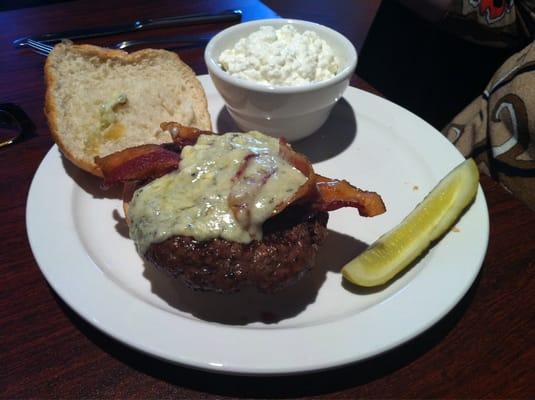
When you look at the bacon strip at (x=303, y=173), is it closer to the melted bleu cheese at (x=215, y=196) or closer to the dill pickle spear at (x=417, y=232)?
the melted bleu cheese at (x=215, y=196)

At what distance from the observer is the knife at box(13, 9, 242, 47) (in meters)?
2.72

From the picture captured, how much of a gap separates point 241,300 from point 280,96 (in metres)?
0.82

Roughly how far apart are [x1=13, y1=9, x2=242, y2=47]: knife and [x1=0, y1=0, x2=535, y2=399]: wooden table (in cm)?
143

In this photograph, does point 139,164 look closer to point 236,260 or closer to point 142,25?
point 236,260

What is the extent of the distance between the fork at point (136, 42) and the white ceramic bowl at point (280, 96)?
0.84 metres

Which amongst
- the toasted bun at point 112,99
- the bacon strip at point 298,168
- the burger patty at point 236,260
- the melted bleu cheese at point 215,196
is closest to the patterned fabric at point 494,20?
the toasted bun at point 112,99

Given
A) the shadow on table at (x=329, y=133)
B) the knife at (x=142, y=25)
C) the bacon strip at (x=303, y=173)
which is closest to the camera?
the bacon strip at (x=303, y=173)

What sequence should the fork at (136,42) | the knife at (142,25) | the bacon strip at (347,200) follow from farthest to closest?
the knife at (142,25), the fork at (136,42), the bacon strip at (347,200)

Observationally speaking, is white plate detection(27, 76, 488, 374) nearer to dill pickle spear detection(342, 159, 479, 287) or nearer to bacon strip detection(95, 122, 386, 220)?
dill pickle spear detection(342, 159, 479, 287)

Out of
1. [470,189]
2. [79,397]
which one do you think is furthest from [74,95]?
[470,189]

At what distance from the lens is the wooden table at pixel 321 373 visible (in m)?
1.17

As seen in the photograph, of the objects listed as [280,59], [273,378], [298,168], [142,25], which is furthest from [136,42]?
[273,378]

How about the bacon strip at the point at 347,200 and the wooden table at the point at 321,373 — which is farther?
the bacon strip at the point at 347,200

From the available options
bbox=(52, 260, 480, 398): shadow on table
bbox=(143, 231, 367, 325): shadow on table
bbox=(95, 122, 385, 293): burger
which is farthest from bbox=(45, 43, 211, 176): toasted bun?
bbox=(52, 260, 480, 398): shadow on table
